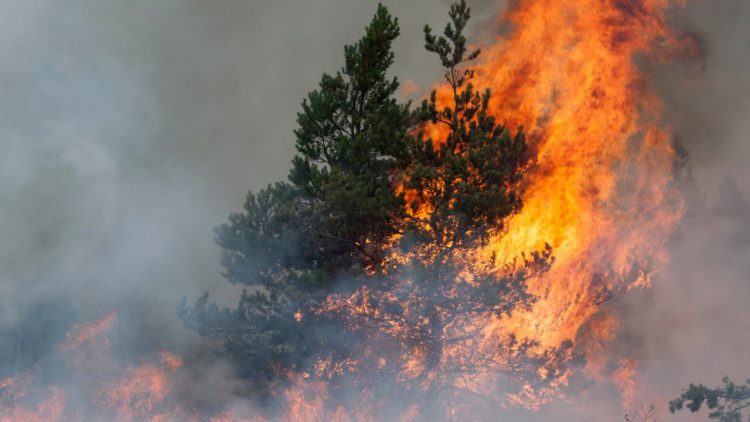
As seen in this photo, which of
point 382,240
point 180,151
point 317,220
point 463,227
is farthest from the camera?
point 180,151

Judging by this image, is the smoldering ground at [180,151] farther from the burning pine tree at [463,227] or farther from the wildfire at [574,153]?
the burning pine tree at [463,227]

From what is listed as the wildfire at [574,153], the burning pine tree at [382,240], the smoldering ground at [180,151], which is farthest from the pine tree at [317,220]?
the smoldering ground at [180,151]

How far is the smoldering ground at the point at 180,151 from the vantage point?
68.4 ft

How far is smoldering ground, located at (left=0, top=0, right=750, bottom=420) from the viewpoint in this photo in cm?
2086

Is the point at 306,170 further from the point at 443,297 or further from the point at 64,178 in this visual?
the point at 64,178

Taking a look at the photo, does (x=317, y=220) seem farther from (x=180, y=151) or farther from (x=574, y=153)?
(x=180, y=151)

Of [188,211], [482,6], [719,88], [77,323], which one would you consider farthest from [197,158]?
[719,88]

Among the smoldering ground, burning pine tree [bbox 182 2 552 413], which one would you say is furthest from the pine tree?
the smoldering ground

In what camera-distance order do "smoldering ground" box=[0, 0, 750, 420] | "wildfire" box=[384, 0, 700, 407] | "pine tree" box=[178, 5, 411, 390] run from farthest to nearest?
"smoldering ground" box=[0, 0, 750, 420] → "wildfire" box=[384, 0, 700, 407] → "pine tree" box=[178, 5, 411, 390]

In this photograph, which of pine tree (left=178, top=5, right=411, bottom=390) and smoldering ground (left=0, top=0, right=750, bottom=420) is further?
smoldering ground (left=0, top=0, right=750, bottom=420)

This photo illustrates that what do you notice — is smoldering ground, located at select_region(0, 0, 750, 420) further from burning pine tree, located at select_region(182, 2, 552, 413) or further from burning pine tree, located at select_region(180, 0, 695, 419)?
burning pine tree, located at select_region(182, 2, 552, 413)

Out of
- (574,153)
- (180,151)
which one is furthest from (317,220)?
(180,151)

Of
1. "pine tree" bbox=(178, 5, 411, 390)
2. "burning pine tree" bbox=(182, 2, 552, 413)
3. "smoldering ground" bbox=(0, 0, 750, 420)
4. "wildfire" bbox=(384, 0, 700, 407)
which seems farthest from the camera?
"smoldering ground" bbox=(0, 0, 750, 420)

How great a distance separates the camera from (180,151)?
82.1 ft
